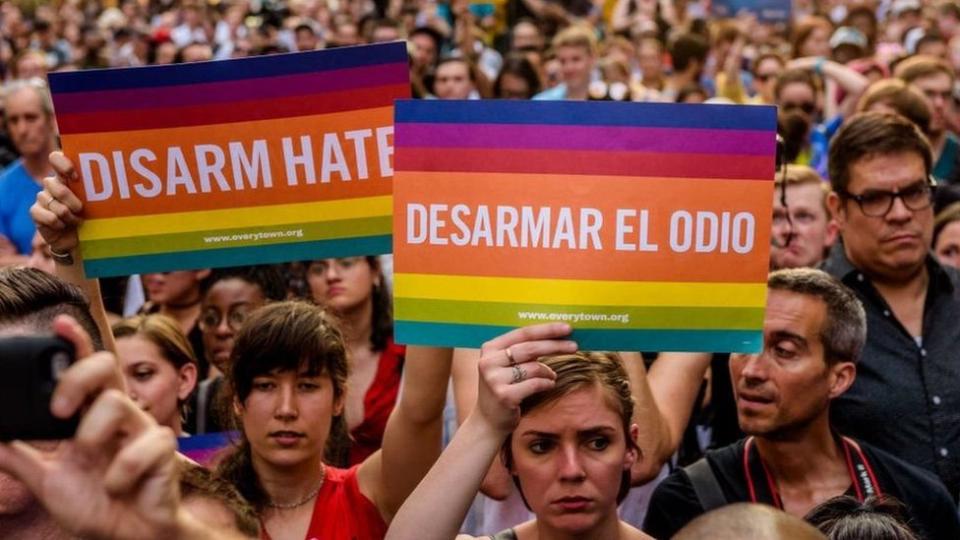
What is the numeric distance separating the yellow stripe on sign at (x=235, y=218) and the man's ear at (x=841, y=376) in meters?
1.32

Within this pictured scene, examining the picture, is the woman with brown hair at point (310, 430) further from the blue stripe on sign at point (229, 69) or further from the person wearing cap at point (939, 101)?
the person wearing cap at point (939, 101)

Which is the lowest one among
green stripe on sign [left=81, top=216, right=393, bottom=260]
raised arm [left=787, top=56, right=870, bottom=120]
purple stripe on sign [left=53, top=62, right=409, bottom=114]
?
raised arm [left=787, top=56, right=870, bottom=120]

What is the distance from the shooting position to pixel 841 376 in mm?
4141

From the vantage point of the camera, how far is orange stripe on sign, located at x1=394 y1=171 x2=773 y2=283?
3.05 m

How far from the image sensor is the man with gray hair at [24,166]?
24.4 feet

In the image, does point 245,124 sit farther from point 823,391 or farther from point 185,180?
point 823,391

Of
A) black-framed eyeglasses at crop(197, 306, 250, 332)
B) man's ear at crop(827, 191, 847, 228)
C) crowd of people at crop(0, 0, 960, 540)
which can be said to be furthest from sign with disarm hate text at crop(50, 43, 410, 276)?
black-framed eyeglasses at crop(197, 306, 250, 332)

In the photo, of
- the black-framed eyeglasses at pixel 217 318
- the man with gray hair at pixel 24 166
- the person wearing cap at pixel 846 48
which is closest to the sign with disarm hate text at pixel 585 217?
the black-framed eyeglasses at pixel 217 318

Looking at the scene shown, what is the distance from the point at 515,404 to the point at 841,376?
1.60 meters

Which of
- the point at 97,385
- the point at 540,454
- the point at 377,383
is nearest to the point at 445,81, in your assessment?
the point at 377,383

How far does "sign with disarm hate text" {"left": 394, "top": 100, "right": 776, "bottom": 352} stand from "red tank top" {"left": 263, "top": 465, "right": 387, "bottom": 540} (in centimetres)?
71

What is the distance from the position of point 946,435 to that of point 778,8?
342 inches

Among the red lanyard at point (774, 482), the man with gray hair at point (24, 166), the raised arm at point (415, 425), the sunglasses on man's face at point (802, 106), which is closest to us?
the raised arm at point (415, 425)

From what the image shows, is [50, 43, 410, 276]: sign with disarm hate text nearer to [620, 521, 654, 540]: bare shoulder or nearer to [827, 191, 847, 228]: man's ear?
[620, 521, 654, 540]: bare shoulder
